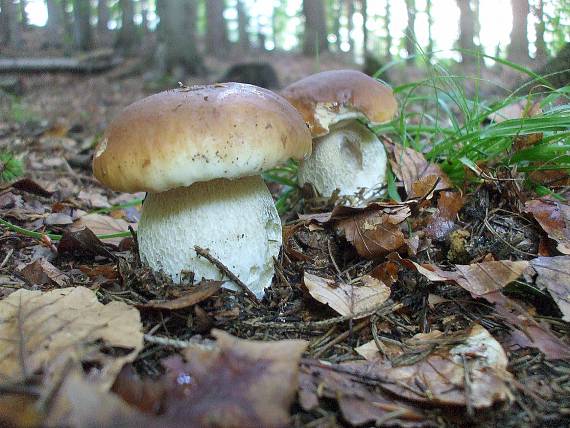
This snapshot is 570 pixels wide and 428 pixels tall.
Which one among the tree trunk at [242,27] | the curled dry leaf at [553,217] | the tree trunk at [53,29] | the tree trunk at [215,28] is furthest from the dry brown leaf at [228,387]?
the tree trunk at [242,27]

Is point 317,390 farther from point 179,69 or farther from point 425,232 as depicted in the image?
point 179,69

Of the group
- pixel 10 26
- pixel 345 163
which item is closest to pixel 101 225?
pixel 345 163

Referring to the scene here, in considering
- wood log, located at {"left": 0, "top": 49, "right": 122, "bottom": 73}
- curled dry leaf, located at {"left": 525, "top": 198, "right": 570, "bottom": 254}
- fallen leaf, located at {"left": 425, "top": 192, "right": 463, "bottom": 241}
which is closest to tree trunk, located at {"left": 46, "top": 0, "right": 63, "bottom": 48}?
wood log, located at {"left": 0, "top": 49, "right": 122, "bottom": 73}

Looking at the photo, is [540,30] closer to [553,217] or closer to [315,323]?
[553,217]

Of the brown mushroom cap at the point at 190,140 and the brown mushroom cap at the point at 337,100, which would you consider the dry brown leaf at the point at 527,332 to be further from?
the brown mushroom cap at the point at 337,100

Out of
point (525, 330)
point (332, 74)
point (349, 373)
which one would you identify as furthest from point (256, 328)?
point (332, 74)
